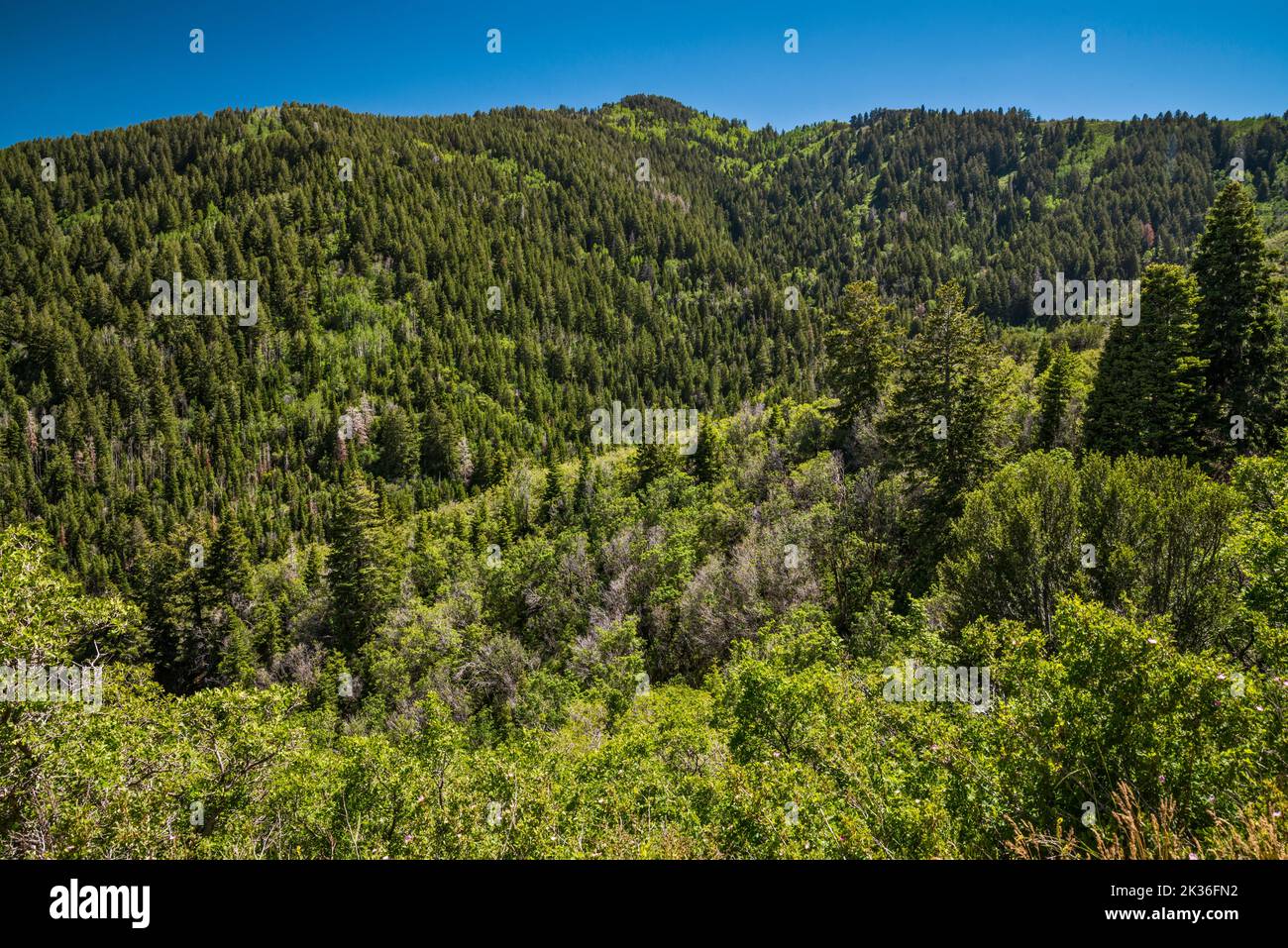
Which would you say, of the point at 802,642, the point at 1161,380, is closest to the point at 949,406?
the point at 1161,380

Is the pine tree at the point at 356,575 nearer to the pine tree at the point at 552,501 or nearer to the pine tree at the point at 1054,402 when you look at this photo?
the pine tree at the point at 552,501

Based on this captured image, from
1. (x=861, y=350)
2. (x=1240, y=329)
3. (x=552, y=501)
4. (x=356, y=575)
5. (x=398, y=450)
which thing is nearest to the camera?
→ (x=1240, y=329)

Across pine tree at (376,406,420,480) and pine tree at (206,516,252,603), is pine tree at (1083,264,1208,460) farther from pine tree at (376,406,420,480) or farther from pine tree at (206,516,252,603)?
pine tree at (376,406,420,480)

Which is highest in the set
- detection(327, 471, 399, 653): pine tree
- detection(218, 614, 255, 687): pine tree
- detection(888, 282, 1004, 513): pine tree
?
detection(888, 282, 1004, 513): pine tree

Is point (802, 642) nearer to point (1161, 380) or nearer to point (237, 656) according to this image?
point (1161, 380)

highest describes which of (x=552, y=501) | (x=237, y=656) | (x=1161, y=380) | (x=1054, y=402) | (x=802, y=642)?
(x=1161, y=380)

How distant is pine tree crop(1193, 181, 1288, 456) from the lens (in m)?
27.3

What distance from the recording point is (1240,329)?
27.9 metres

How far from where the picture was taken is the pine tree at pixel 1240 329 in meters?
27.3

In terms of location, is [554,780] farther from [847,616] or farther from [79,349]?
[79,349]

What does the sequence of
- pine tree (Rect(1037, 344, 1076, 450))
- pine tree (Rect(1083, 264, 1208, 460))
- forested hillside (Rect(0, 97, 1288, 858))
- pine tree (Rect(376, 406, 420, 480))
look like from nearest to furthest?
forested hillside (Rect(0, 97, 1288, 858)) → pine tree (Rect(1083, 264, 1208, 460)) → pine tree (Rect(1037, 344, 1076, 450)) → pine tree (Rect(376, 406, 420, 480))

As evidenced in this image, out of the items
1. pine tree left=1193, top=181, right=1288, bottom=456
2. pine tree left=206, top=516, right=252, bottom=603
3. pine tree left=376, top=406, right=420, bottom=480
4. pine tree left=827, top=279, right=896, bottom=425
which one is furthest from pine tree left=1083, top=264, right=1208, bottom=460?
pine tree left=376, top=406, right=420, bottom=480

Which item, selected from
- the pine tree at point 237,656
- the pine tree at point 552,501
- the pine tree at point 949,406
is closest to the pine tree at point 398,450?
the pine tree at point 552,501
